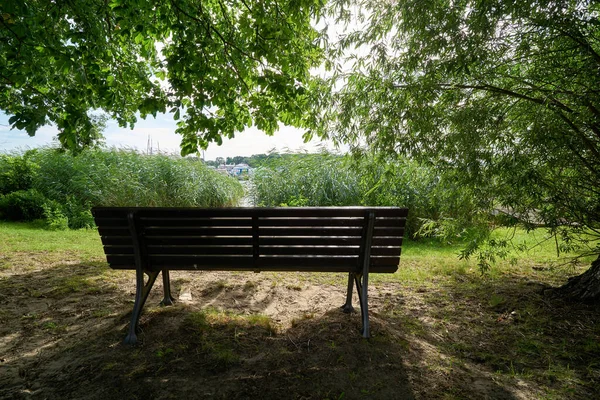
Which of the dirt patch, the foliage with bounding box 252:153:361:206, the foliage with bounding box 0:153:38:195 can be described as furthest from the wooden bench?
the foliage with bounding box 0:153:38:195

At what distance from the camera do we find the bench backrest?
2.69 meters

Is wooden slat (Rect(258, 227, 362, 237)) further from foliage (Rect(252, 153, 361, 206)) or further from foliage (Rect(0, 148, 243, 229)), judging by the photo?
foliage (Rect(0, 148, 243, 229))

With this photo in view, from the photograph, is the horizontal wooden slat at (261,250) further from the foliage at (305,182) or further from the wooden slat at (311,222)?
the foliage at (305,182)

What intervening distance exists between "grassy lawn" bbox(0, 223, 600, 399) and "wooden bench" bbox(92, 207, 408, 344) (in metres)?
0.36

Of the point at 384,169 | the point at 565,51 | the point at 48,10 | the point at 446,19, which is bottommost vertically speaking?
the point at 384,169

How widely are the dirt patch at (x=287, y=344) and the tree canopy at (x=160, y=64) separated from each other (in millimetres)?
Result: 1830

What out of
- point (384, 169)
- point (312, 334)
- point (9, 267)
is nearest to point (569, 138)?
point (384, 169)

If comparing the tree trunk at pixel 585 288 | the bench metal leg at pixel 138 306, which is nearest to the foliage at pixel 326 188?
the tree trunk at pixel 585 288

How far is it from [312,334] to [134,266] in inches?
62.7

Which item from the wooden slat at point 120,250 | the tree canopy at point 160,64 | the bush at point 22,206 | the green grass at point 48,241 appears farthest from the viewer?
the bush at point 22,206

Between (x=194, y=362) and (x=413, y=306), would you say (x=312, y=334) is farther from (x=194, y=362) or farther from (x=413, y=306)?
(x=413, y=306)

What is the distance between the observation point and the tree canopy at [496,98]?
3.06 metres

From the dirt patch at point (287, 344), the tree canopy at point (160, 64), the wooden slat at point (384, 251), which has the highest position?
the tree canopy at point (160, 64)

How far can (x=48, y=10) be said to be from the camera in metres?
3.65
